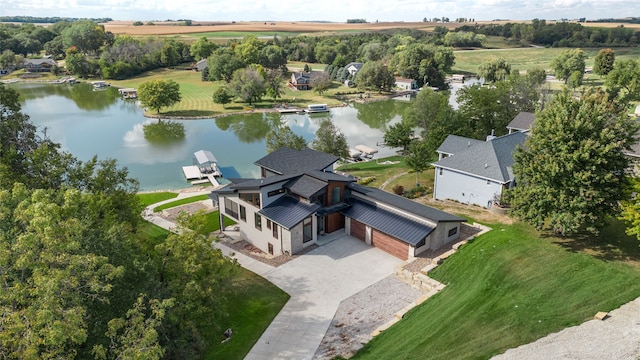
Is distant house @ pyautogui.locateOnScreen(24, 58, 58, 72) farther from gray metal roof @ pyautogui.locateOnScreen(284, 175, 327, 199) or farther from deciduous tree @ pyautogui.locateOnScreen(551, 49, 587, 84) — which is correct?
deciduous tree @ pyautogui.locateOnScreen(551, 49, 587, 84)

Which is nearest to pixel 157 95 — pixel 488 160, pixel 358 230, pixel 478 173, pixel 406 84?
pixel 406 84

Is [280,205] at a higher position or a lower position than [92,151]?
higher

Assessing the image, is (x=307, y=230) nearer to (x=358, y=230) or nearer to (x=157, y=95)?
(x=358, y=230)

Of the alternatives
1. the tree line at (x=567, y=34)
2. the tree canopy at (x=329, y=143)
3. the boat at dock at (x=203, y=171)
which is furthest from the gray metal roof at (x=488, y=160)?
the tree line at (x=567, y=34)

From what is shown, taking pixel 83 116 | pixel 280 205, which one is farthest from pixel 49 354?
pixel 83 116

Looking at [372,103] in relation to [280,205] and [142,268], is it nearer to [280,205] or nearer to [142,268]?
[280,205]

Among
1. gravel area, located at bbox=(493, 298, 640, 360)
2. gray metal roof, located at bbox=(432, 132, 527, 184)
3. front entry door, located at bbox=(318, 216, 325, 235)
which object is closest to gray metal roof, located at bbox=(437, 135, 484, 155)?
gray metal roof, located at bbox=(432, 132, 527, 184)

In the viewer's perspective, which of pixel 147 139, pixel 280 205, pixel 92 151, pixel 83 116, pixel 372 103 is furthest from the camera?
pixel 372 103
